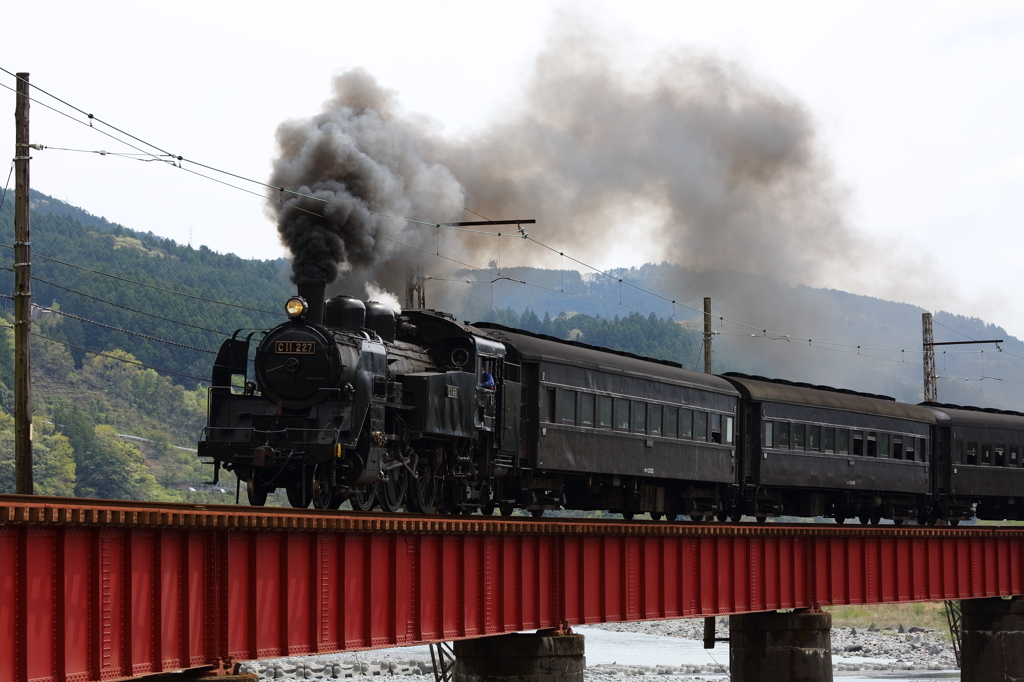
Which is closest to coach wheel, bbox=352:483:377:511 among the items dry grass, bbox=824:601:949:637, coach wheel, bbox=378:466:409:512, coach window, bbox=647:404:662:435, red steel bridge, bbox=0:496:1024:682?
coach wheel, bbox=378:466:409:512

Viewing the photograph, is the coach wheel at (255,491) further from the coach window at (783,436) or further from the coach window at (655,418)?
the coach window at (783,436)

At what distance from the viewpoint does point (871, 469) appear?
3984cm

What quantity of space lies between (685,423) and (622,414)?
10.7ft

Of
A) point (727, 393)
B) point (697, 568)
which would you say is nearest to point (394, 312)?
point (697, 568)

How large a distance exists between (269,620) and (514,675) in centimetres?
933

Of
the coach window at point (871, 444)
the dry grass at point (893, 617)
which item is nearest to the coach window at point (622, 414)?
the coach window at point (871, 444)

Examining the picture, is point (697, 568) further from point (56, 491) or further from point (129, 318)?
point (129, 318)

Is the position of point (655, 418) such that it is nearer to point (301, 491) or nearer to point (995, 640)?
point (301, 491)

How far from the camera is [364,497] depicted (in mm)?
22938

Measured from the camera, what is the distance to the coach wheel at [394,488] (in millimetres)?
23208

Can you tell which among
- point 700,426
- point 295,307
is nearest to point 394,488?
point 295,307

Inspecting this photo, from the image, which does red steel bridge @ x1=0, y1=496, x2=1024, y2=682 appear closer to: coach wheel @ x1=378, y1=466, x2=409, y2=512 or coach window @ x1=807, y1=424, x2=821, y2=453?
coach wheel @ x1=378, y1=466, x2=409, y2=512

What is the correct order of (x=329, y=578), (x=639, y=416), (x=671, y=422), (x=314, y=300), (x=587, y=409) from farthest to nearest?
(x=671, y=422) < (x=639, y=416) < (x=587, y=409) < (x=314, y=300) < (x=329, y=578)

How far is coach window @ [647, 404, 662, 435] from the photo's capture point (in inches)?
1243
